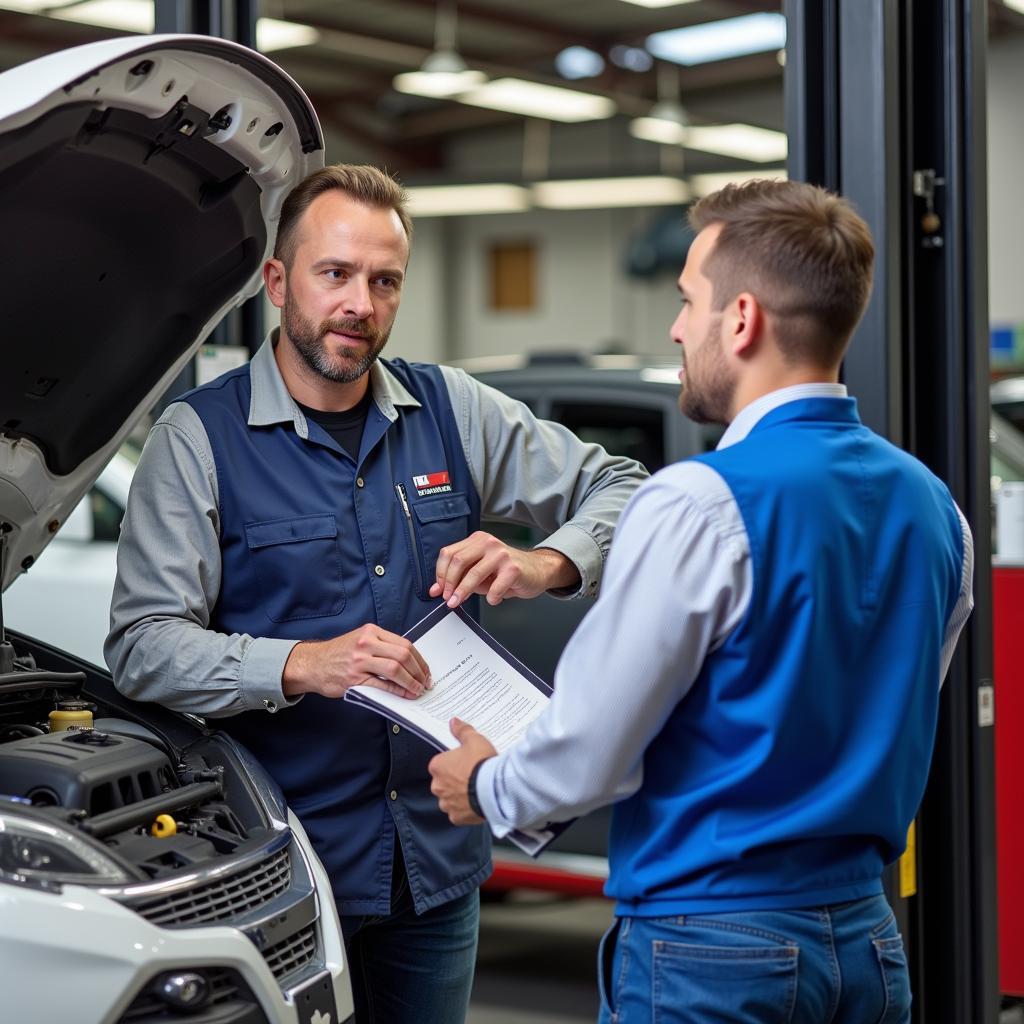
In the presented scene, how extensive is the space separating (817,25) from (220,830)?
78.7 inches

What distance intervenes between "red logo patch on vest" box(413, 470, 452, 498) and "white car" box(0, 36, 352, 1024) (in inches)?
18.1

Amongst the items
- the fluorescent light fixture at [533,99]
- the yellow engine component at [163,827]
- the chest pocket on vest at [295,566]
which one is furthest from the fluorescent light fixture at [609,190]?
the yellow engine component at [163,827]

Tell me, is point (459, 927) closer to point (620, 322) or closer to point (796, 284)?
point (796, 284)

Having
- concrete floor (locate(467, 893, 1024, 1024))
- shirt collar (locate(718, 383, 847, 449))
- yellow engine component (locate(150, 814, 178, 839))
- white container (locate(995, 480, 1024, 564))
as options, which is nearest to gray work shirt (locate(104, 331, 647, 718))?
yellow engine component (locate(150, 814, 178, 839))

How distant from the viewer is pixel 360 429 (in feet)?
7.72

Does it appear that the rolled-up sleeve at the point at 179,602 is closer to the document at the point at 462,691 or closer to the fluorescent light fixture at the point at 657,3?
the document at the point at 462,691

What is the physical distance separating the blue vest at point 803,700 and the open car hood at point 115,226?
0.90 meters

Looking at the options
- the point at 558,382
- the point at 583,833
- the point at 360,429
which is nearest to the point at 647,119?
the point at 558,382

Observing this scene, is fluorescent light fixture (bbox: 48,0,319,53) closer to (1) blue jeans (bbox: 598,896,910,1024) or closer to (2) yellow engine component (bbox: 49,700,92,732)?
(2) yellow engine component (bbox: 49,700,92,732)

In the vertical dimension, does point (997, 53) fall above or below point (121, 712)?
above

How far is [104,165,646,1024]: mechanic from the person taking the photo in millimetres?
2127

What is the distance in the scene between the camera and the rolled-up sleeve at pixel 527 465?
2.48 meters

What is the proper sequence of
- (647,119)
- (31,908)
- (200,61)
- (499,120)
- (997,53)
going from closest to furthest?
(31,908)
(200,61)
(997,53)
(647,119)
(499,120)

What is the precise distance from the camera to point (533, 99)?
10781 millimetres
